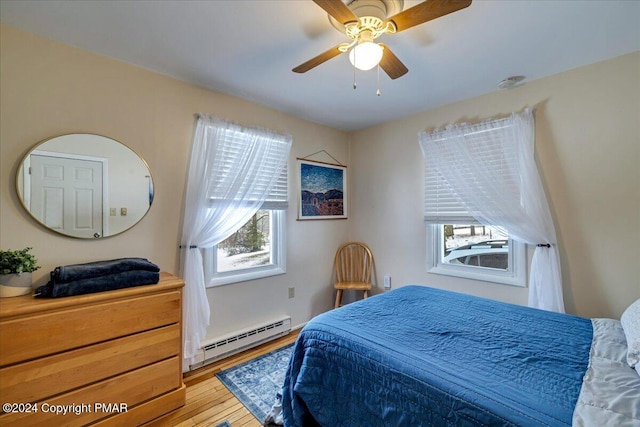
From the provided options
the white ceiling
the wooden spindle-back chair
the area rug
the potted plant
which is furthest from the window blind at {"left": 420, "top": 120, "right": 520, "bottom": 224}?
the potted plant

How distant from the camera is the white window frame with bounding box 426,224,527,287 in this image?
92.4 inches

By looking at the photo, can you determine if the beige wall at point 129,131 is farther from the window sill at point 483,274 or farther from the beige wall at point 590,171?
the beige wall at point 590,171

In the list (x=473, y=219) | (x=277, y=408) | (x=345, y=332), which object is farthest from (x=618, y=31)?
(x=277, y=408)

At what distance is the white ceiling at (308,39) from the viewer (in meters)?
1.47

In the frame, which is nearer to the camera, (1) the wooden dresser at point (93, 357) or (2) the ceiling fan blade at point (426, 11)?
(2) the ceiling fan blade at point (426, 11)

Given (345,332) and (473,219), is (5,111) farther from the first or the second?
(473,219)

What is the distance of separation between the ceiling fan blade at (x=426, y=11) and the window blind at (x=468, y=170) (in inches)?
63.0

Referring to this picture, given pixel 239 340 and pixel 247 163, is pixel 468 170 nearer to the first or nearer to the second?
pixel 247 163

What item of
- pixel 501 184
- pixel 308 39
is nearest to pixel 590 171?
pixel 501 184

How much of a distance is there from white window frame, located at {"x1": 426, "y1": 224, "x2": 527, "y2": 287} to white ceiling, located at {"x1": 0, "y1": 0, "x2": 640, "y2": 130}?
55.2 inches

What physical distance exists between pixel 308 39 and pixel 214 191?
141 cm

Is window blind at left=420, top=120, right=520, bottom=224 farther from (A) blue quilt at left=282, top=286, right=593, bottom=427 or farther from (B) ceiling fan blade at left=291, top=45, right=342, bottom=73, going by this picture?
(B) ceiling fan blade at left=291, top=45, right=342, bottom=73

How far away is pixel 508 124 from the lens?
7.73 ft

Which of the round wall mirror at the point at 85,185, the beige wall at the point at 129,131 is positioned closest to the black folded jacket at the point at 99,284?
the beige wall at the point at 129,131
